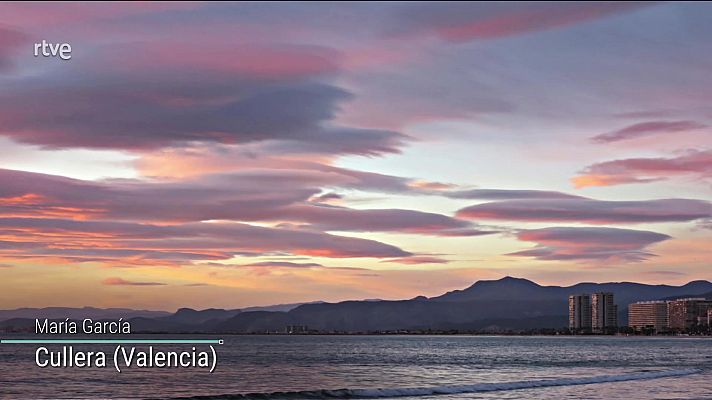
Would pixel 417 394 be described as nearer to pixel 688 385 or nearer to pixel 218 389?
pixel 218 389

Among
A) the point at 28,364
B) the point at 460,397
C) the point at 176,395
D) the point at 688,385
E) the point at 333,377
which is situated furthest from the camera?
the point at 28,364

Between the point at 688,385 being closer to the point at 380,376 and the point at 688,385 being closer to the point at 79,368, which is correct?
the point at 380,376

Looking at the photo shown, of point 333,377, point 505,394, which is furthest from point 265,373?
point 505,394

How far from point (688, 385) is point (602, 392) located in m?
11.4

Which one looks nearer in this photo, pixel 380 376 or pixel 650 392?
pixel 650 392

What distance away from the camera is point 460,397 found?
61.5 meters

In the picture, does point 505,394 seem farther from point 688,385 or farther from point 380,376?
point 380,376

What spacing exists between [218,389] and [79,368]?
3169cm

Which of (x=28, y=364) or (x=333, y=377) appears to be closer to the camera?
(x=333, y=377)

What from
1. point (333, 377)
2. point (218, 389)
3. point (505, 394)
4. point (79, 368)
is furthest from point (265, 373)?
point (505, 394)

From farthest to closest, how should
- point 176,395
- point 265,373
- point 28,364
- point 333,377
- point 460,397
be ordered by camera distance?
point 28,364 < point 265,373 < point 333,377 < point 176,395 < point 460,397

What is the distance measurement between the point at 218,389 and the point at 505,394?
2302cm

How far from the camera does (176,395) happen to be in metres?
65.7

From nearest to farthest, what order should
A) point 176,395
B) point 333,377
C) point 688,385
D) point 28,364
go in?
1. point 176,395
2. point 688,385
3. point 333,377
4. point 28,364
